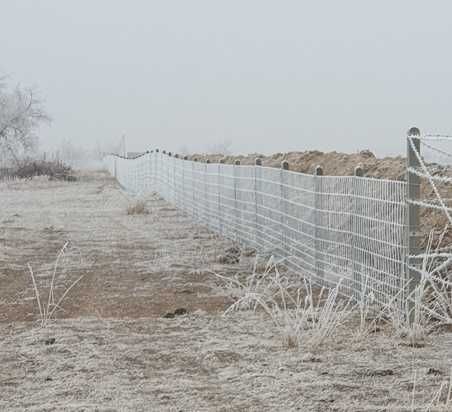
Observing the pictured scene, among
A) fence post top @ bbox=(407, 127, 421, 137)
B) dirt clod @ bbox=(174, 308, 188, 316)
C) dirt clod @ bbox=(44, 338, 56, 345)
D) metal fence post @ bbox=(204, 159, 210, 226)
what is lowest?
dirt clod @ bbox=(174, 308, 188, 316)

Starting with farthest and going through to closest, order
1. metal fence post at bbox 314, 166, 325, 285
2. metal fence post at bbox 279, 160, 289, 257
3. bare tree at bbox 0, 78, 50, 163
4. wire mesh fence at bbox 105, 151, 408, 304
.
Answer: bare tree at bbox 0, 78, 50, 163
metal fence post at bbox 279, 160, 289, 257
metal fence post at bbox 314, 166, 325, 285
wire mesh fence at bbox 105, 151, 408, 304

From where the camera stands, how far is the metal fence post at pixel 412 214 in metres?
6.24

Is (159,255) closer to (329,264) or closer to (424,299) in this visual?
(329,264)

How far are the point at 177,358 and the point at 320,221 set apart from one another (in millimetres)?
3366

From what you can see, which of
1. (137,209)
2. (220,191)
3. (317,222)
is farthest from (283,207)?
(137,209)

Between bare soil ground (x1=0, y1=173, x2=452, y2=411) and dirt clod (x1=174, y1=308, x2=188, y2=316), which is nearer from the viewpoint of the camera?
bare soil ground (x1=0, y1=173, x2=452, y2=411)

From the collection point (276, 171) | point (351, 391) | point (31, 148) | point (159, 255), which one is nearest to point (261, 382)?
point (351, 391)

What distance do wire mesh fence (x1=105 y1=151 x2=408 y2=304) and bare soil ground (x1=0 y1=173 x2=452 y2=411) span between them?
77 cm

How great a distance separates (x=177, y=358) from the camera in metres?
5.51

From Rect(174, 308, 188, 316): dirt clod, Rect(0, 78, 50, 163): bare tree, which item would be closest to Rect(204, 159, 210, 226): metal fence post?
Rect(174, 308, 188, 316): dirt clod

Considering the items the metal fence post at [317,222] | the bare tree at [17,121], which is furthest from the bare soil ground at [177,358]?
the bare tree at [17,121]

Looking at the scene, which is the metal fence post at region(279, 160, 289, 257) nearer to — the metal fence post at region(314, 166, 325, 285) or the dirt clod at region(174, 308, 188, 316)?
the metal fence post at region(314, 166, 325, 285)

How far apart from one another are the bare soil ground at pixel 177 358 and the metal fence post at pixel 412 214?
17.3 inches

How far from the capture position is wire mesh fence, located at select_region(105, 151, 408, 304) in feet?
22.2
